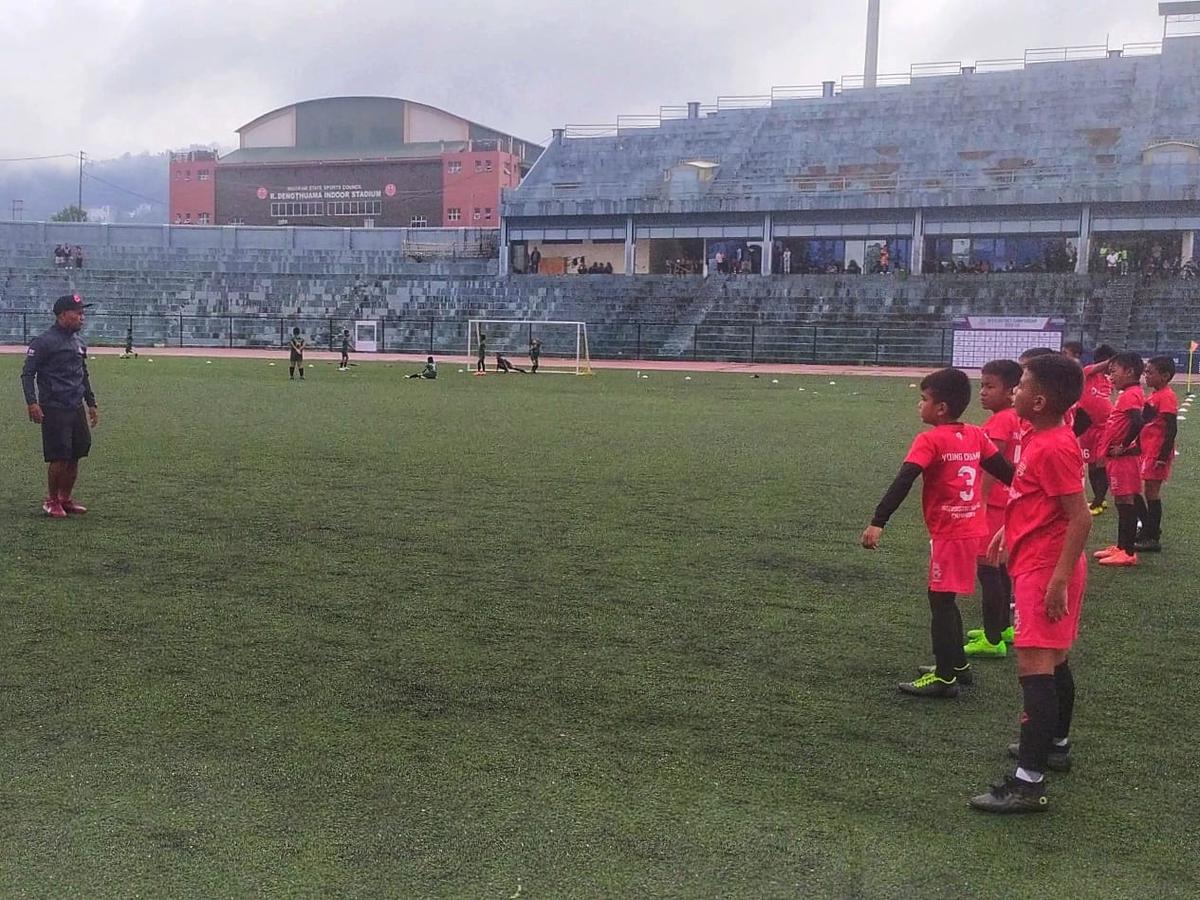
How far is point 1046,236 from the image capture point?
4500 cm

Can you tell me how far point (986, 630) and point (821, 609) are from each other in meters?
1.11

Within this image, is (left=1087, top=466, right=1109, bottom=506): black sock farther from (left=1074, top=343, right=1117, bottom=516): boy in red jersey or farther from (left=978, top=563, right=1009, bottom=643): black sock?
(left=978, top=563, right=1009, bottom=643): black sock

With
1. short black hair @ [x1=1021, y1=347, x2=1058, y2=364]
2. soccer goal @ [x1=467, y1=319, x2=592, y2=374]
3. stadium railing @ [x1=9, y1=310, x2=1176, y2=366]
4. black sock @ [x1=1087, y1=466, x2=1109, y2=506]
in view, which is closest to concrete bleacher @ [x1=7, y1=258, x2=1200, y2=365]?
stadium railing @ [x1=9, y1=310, x2=1176, y2=366]

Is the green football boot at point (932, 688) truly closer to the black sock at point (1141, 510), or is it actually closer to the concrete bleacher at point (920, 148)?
the black sock at point (1141, 510)

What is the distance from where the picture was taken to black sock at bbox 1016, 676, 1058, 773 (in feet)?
14.2

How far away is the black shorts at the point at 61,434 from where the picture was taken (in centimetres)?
950

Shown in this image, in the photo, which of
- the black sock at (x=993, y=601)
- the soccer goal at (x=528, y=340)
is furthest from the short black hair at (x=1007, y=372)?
the soccer goal at (x=528, y=340)

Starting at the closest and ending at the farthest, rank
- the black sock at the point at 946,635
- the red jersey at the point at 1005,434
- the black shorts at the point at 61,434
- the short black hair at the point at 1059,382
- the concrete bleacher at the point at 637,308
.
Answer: the short black hair at the point at 1059,382 → the black sock at the point at 946,635 → the red jersey at the point at 1005,434 → the black shorts at the point at 61,434 → the concrete bleacher at the point at 637,308

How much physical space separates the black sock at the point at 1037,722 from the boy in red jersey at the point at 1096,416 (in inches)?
191

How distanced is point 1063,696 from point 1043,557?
2.29 feet

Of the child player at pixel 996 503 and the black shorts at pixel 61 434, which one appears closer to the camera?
the child player at pixel 996 503

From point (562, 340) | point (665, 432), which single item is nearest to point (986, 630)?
point (665, 432)

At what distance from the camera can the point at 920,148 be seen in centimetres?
5172

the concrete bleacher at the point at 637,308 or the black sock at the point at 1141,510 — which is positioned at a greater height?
the concrete bleacher at the point at 637,308
